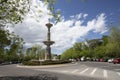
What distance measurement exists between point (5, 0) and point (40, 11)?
2271 millimetres

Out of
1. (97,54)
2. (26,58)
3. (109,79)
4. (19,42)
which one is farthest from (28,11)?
(26,58)

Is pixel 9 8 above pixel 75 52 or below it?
below

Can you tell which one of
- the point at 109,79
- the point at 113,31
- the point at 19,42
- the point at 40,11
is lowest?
the point at 109,79

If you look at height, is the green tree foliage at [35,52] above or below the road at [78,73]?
above

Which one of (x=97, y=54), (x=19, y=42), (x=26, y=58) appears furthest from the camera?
(x=26, y=58)

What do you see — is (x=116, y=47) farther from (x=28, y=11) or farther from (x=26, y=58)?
(x=26, y=58)

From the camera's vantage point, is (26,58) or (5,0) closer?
(5,0)

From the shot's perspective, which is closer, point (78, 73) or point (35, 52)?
point (78, 73)

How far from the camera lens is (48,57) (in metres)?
64.8

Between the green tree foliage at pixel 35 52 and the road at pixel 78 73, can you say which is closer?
the road at pixel 78 73

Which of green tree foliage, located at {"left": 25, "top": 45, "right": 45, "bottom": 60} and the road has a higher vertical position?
green tree foliage, located at {"left": 25, "top": 45, "right": 45, "bottom": 60}

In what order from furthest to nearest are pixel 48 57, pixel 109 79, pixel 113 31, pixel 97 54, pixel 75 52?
pixel 75 52 → pixel 97 54 → pixel 113 31 → pixel 48 57 → pixel 109 79

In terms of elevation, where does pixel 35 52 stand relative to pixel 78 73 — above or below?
above

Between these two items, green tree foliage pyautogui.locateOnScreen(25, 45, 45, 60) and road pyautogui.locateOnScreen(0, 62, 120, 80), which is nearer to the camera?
road pyautogui.locateOnScreen(0, 62, 120, 80)
